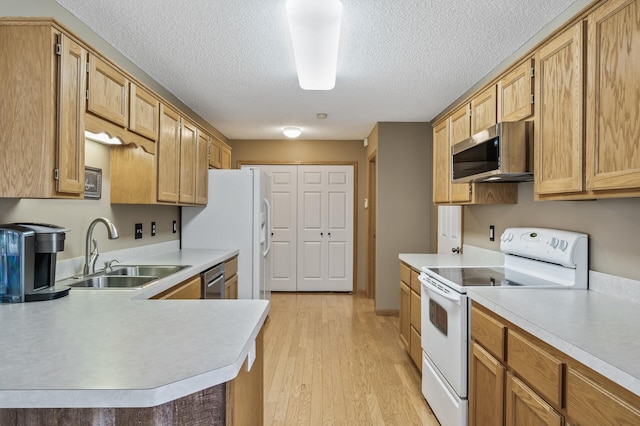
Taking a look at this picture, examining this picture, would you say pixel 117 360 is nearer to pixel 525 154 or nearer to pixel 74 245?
pixel 74 245

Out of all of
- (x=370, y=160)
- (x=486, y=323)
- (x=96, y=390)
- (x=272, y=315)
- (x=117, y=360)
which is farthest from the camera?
(x=370, y=160)

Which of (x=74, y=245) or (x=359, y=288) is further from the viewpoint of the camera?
(x=359, y=288)

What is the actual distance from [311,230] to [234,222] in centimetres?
228

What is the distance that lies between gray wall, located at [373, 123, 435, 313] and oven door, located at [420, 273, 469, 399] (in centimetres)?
208

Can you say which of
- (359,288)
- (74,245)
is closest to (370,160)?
(359,288)

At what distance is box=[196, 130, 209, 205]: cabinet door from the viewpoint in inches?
147

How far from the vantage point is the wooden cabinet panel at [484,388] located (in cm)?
169

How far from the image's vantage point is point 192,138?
3.62m

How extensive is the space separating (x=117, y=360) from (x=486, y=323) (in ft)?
4.96

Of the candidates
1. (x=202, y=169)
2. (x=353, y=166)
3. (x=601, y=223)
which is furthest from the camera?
(x=353, y=166)

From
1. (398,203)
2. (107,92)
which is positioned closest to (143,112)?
(107,92)

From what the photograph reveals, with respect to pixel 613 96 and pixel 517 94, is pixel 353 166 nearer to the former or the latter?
pixel 517 94

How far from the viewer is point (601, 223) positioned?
6.43ft

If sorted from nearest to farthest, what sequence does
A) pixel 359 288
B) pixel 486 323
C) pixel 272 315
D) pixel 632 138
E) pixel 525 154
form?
pixel 632 138 < pixel 486 323 < pixel 525 154 < pixel 272 315 < pixel 359 288
